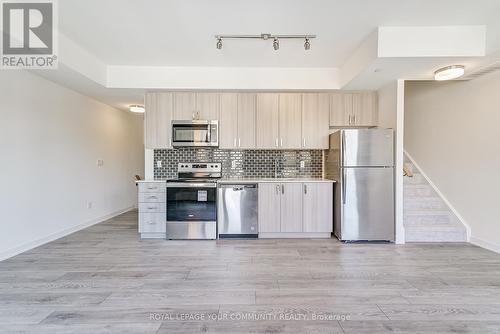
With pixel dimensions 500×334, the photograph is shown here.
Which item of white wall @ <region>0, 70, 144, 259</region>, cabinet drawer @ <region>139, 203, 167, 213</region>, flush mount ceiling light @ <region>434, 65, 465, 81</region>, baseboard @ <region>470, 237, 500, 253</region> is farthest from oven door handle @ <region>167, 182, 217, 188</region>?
baseboard @ <region>470, 237, 500, 253</region>

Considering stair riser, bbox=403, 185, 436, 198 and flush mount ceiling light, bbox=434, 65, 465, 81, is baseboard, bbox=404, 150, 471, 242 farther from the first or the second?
flush mount ceiling light, bbox=434, 65, 465, 81

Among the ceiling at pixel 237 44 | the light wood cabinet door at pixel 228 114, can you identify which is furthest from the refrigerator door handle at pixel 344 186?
the light wood cabinet door at pixel 228 114

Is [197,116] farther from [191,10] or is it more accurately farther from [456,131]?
[456,131]

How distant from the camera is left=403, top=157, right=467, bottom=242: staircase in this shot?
387 centimetres

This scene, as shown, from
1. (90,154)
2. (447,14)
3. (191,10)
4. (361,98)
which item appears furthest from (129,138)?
(447,14)

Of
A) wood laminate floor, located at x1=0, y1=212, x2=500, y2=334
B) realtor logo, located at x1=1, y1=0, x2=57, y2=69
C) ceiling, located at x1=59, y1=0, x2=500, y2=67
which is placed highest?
ceiling, located at x1=59, y1=0, x2=500, y2=67

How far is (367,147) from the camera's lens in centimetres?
377

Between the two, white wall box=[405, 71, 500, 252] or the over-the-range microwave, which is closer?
white wall box=[405, 71, 500, 252]

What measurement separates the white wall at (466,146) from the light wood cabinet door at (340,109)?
1.44 m

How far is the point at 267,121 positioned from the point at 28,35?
3.08 metres

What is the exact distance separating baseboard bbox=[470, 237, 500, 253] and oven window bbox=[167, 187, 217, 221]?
12.1 ft

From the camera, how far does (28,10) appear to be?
8.63 ft

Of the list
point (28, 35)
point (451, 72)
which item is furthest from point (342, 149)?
point (28, 35)

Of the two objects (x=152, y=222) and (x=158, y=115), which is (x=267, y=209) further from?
(x=158, y=115)
